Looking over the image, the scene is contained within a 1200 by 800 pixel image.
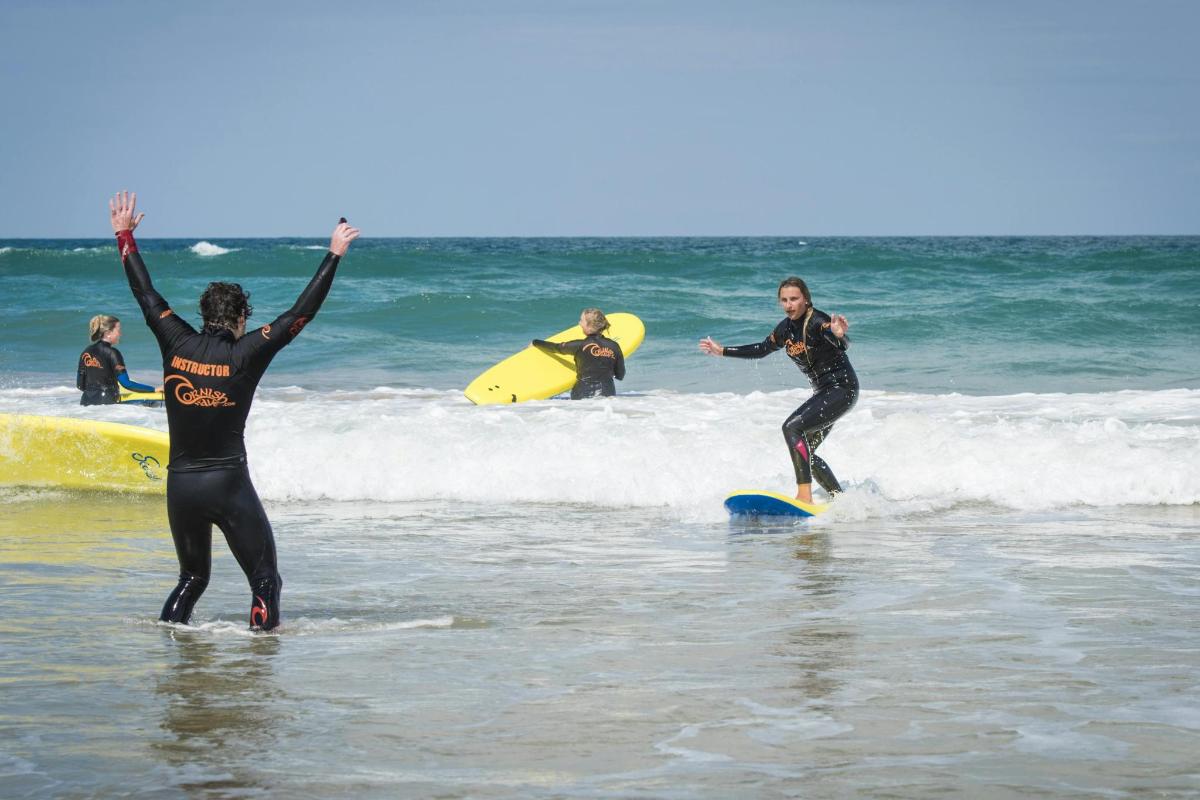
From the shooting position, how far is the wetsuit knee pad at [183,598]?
5.62 metres

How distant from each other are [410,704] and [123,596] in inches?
95.2

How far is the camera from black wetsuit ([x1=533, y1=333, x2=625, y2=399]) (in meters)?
14.4

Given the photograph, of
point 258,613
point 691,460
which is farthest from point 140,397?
point 258,613

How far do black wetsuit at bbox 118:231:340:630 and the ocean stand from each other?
506 mm

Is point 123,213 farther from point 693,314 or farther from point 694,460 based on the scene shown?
point 693,314

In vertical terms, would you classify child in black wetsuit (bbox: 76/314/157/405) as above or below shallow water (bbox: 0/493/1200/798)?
above

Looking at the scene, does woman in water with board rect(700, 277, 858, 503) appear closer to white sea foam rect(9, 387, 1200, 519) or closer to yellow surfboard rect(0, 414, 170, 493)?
white sea foam rect(9, 387, 1200, 519)

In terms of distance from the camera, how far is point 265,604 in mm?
5574

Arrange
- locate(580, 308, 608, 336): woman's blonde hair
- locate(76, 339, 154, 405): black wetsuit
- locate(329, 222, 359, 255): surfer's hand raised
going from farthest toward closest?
1. locate(580, 308, 608, 336): woman's blonde hair
2. locate(76, 339, 154, 405): black wetsuit
3. locate(329, 222, 359, 255): surfer's hand raised

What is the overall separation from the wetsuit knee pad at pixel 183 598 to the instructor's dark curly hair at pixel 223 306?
3.57ft

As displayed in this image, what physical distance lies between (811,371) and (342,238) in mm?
4493

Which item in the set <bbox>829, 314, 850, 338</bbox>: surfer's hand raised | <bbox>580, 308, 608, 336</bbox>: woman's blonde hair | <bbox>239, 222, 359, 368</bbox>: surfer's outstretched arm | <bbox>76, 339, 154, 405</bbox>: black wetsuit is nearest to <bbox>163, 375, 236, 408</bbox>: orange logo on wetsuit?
<bbox>239, 222, 359, 368</bbox>: surfer's outstretched arm

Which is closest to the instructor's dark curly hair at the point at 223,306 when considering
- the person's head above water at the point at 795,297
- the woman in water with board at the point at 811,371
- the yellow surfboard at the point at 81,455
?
the woman in water with board at the point at 811,371

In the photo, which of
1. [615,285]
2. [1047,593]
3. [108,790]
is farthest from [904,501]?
[615,285]
